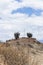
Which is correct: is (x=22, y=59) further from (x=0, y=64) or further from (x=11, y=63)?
(x=0, y=64)

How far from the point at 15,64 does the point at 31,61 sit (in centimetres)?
119

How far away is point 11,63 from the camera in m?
19.0

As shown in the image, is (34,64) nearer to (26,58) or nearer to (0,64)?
(26,58)

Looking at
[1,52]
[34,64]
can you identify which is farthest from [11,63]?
[1,52]

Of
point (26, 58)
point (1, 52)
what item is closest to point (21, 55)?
point (26, 58)

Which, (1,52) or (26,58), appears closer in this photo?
(26,58)

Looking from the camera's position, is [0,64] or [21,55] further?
[21,55]

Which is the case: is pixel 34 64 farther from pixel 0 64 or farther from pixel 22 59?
pixel 0 64

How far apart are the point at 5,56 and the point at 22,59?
61.2 inches

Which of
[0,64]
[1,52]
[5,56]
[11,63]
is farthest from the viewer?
[1,52]

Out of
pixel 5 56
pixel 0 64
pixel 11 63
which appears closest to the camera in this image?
pixel 0 64

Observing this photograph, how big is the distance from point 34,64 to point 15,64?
1263 millimetres

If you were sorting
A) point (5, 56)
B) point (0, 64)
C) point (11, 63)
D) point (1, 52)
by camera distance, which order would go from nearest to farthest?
point (0, 64), point (11, 63), point (5, 56), point (1, 52)

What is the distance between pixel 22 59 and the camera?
64.1 ft
